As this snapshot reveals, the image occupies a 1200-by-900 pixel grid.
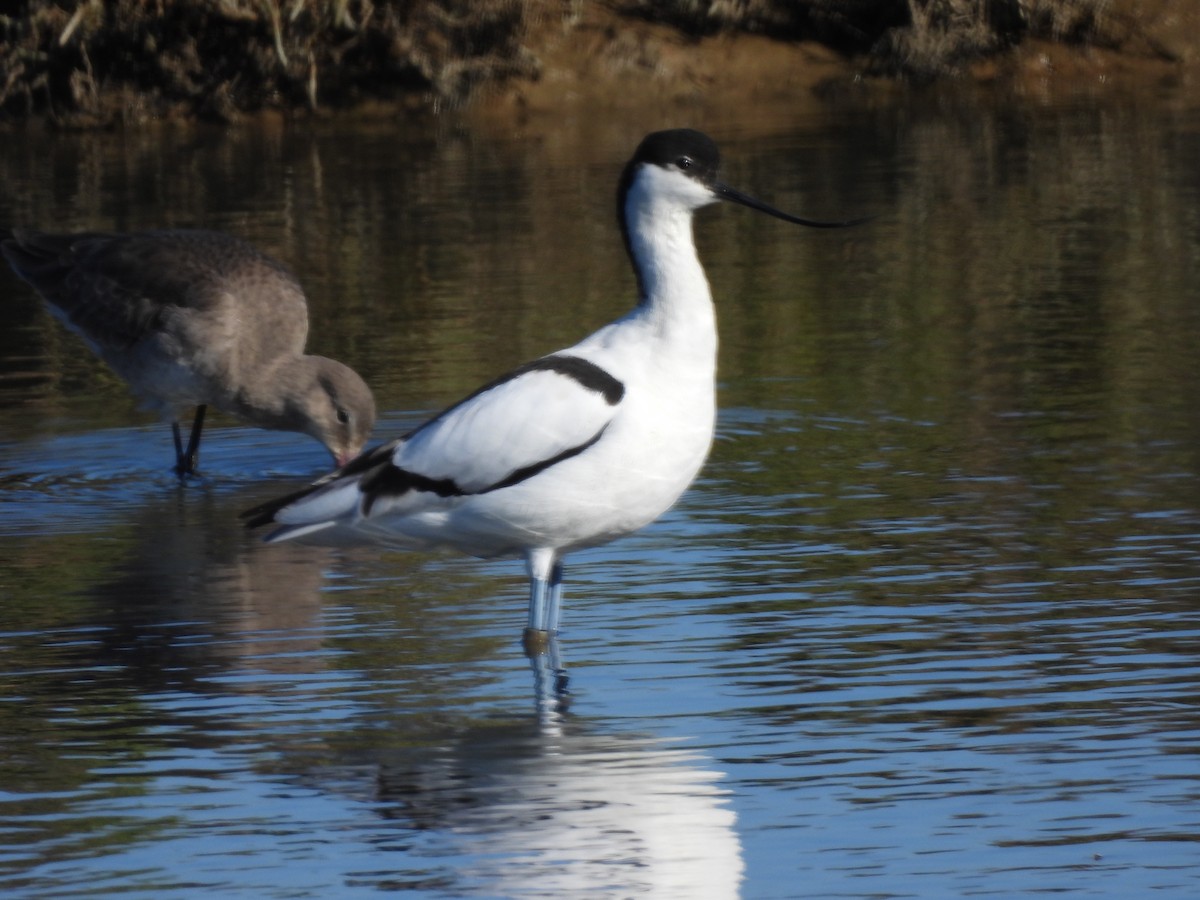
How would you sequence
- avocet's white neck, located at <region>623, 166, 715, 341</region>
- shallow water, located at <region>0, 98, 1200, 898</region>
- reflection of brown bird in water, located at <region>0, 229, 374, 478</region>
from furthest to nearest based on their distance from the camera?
reflection of brown bird in water, located at <region>0, 229, 374, 478</region> < avocet's white neck, located at <region>623, 166, 715, 341</region> < shallow water, located at <region>0, 98, 1200, 898</region>

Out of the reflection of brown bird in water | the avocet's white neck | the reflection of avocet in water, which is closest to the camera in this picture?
the reflection of avocet in water

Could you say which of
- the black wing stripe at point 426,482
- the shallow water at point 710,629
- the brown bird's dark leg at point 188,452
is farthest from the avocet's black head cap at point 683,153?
the brown bird's dark leg at point 188,452

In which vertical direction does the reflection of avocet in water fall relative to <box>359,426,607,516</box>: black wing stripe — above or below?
below

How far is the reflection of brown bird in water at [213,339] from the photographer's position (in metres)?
9.61

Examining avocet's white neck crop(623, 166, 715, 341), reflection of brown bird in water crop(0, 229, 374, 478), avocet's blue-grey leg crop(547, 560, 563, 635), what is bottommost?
avocet's blue-grey leg crop(547, 560, 563, 635)

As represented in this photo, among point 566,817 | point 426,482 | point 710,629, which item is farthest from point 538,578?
point 566,817

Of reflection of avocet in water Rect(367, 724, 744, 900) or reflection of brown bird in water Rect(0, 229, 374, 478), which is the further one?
reflection of brown bird in water Rect(0, 229, 374, 478)

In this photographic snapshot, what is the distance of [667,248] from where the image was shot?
6.48 meters

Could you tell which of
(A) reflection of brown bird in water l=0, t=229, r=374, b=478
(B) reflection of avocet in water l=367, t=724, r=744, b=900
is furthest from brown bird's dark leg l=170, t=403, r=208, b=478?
(B) reflection of avocet in water l=367, t=724, r=744, b=900

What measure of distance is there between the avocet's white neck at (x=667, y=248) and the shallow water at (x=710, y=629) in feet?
3.19

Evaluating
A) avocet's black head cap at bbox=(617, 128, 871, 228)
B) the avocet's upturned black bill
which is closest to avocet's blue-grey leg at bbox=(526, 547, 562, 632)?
the avocet's upturned black bill

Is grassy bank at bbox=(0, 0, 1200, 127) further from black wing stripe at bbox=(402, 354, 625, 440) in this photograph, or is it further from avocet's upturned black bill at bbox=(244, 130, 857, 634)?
black wing stripe at bbox=(402, 354, 625, 440)

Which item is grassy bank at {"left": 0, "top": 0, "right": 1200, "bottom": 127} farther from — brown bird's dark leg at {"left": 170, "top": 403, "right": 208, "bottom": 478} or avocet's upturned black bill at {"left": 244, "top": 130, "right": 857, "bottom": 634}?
avocet's upturned black bill at {"left": 244, "top": 130, "right": 857, "bottom": 634}

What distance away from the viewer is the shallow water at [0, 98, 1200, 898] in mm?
5000
